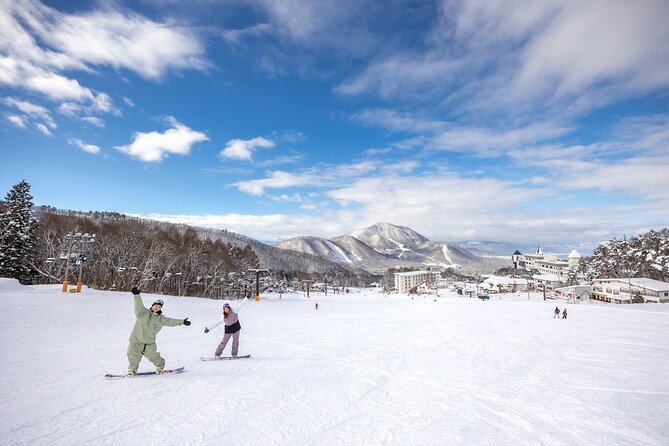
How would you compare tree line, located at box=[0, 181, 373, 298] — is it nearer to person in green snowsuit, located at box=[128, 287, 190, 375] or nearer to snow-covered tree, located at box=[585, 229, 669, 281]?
person in green snowsuit, located at box=[128, 287, 190, 375]

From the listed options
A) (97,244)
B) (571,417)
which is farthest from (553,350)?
(97,244)

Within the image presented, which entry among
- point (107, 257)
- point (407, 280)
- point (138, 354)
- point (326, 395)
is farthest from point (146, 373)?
point (407, 280)

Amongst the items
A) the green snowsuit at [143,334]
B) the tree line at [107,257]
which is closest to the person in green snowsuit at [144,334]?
the green snowsuit at [143,334]

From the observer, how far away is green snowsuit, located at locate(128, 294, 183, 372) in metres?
7.00

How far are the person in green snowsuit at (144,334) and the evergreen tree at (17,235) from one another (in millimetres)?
42250

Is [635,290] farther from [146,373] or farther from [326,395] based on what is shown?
[146,373]

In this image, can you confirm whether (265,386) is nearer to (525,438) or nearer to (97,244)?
(525,438)

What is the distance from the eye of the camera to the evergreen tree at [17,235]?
36000mm

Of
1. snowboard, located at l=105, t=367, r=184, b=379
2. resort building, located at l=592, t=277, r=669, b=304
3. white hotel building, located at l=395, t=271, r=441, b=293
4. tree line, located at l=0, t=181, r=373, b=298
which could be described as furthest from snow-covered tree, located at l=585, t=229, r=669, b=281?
white hotel building, located at l=395, t=271, r=441, b=293

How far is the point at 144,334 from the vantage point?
709 centimetres

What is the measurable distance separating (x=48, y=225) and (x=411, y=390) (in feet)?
209

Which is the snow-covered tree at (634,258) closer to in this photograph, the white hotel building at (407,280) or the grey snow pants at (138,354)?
the grey snow pants at (138,354)

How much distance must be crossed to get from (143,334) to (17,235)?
43270mm

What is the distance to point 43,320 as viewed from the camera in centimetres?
1364
